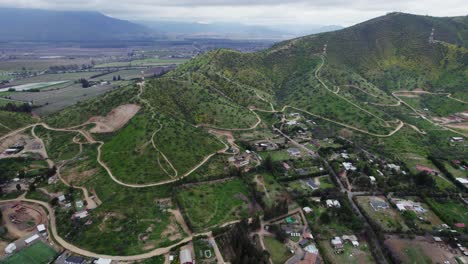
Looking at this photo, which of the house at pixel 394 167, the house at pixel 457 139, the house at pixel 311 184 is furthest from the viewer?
the house at pixel 457 139

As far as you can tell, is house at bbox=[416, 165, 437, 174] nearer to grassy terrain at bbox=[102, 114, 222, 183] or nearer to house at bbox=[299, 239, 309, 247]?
house at bbox=[299, 239, 309, 247]

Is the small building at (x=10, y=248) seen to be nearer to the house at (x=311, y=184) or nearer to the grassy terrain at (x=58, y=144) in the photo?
the grassy terrain at (x=58, y=144)

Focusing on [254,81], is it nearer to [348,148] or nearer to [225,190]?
[348,148]

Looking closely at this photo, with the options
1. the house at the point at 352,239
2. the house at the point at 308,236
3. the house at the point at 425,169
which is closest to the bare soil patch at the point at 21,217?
the house at the point at 308,236

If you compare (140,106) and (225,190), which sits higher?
(140,106)

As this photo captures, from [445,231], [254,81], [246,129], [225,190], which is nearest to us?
[445,231]

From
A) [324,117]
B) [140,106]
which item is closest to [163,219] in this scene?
[140,106]

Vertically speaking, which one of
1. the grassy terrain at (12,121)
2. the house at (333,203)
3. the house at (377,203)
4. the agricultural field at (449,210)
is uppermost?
the grassy terrain at (12,121)
